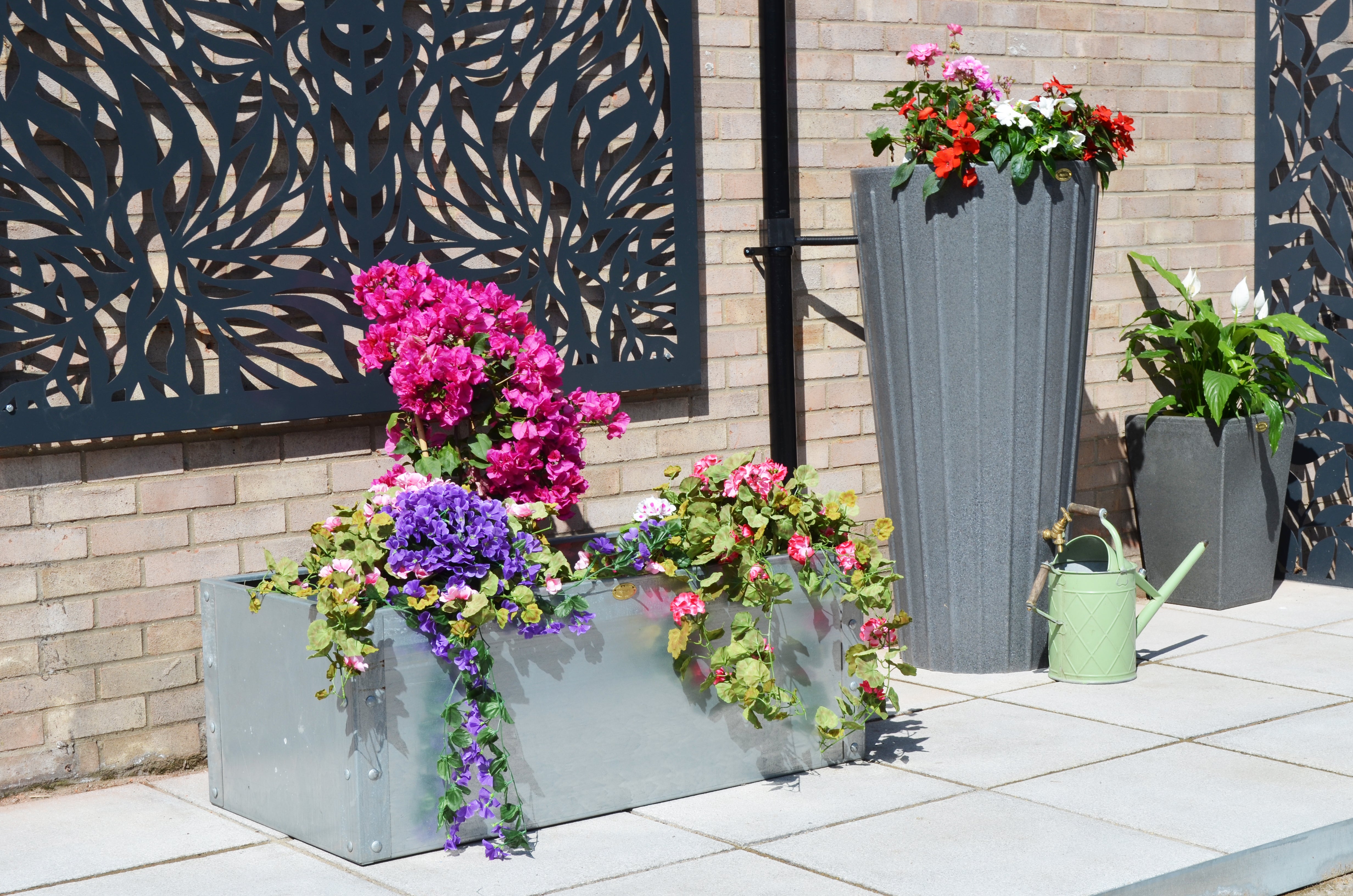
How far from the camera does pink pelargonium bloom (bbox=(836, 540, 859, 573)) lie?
3.33m

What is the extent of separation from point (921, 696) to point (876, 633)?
0.73m

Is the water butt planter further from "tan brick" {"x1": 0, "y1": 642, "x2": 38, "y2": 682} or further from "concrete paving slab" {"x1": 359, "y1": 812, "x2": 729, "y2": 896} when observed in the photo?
"tan brick" {"x1": 0, "y1": 642, "x2": 38, "y2": 682}

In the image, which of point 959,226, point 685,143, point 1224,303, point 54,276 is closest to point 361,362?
point 54,276

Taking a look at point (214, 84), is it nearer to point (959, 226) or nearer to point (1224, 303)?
point (959, 226)

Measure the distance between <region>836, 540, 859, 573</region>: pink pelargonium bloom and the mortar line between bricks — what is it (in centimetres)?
134

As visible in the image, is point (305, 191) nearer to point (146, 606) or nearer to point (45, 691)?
point (146, 606)

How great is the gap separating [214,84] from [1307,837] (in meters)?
2.86

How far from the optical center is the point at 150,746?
3.53m

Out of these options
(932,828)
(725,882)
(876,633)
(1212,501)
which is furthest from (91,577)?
(1212,501)

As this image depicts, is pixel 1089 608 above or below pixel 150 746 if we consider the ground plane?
above

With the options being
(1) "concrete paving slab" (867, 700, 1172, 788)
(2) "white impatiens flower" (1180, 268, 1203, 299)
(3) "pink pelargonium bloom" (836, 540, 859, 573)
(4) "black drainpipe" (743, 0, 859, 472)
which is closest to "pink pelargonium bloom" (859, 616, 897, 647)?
(3) "pink pelargonium bloom" (836, 540, 859, 573)

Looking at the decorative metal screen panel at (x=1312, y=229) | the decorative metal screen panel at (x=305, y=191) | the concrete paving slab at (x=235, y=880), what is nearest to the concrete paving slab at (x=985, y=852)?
the concrete paving slab at (x=235, y=880)

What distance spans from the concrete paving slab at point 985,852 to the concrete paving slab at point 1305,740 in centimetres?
68

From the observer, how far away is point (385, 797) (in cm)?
286
